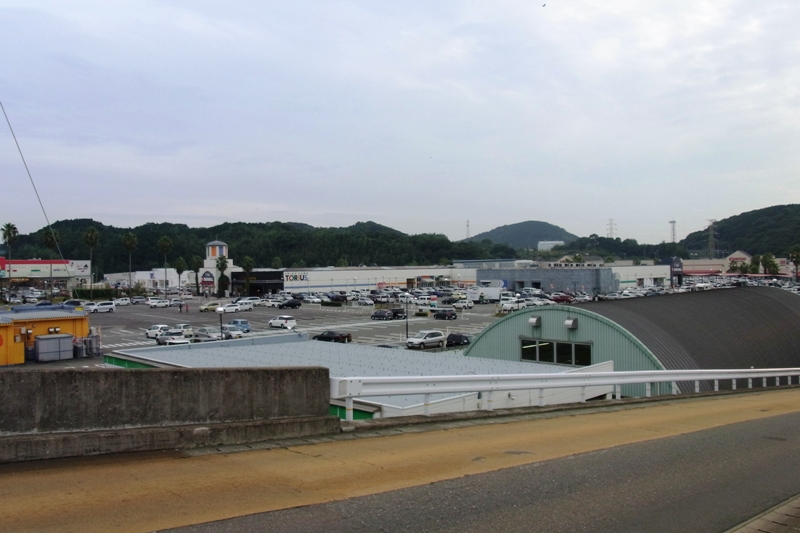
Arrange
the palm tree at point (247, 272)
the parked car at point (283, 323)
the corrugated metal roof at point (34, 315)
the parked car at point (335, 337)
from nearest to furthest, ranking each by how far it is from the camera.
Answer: the corrugated metal roof at point (34, 315)
the parked car at point (335, 337)
the parked car at point (283, 323)
the palm tree at point (247, 272)

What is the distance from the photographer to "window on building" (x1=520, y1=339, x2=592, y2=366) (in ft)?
78.2

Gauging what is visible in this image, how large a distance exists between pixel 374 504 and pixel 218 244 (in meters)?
109

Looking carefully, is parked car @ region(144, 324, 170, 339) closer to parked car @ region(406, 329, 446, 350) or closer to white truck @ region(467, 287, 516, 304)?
parked car @ region(406, 329, 446, 350)

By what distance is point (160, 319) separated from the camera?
223ft

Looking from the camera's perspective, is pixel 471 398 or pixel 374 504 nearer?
pixel 374 504

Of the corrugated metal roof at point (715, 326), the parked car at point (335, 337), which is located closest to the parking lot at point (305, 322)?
the parked car at point (335, 337)

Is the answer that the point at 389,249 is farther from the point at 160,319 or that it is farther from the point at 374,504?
the point at 374,504

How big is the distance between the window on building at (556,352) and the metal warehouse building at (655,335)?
4 cm

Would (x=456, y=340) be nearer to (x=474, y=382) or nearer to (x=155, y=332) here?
(x=155, y=332)

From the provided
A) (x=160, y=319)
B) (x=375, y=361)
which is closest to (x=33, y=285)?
(x=160, y=319)

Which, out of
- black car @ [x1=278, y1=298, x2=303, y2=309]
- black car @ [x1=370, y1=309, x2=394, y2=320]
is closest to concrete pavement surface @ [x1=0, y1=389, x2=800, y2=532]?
black car @ [x1=370, y1=309, x2=394, y2=320]

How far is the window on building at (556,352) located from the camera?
2384cm

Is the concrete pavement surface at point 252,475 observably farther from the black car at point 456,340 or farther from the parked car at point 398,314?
the parked car at point 398,314

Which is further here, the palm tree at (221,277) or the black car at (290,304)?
the palm tree at (221,277)
